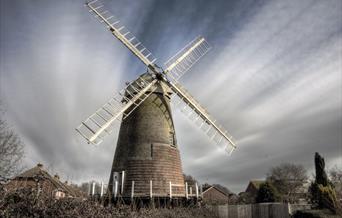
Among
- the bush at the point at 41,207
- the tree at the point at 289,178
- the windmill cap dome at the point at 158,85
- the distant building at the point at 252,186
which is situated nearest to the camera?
the bush at the point at 41,207

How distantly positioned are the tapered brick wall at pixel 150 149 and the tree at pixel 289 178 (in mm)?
35689

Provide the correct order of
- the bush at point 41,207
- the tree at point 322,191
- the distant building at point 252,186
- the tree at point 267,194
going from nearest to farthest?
the bush at point 41,207 < the tree at point 322,191 < the tree at point 267,194 < the distant building at point 252,186

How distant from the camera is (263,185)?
1239 inches

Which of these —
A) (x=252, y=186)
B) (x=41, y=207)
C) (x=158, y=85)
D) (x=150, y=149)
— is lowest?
(x=41, y=207)

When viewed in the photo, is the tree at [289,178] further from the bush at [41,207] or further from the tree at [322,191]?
the bush at [41,207]

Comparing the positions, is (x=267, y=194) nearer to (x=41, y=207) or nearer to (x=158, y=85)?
(x=158, y=85)

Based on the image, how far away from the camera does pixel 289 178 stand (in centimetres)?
5128

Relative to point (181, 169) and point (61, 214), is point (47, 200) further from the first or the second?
point (181, 169)

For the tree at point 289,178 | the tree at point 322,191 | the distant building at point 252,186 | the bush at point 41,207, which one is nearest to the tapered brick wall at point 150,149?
the bush at point 41,207

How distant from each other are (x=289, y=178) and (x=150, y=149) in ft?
136

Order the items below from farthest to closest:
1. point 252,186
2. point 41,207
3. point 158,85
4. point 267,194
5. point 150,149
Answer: point 252,186
point 267,194
point 158,85
point 150,149
point 41,207

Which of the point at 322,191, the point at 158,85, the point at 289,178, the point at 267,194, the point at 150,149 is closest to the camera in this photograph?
the point at 150,149

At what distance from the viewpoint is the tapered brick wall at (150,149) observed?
16594 mm

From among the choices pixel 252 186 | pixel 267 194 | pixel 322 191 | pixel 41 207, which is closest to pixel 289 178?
pixel 252 186
